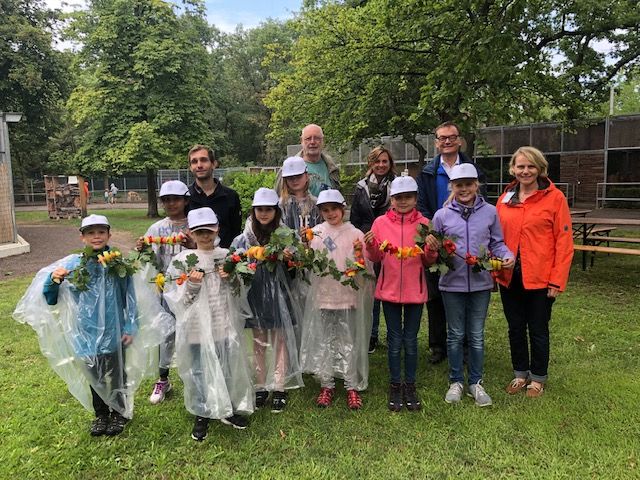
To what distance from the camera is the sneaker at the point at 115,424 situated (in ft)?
11.4

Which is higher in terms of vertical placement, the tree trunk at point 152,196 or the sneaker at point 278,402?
the tree trunk at point 152,196

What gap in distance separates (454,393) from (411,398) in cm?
35

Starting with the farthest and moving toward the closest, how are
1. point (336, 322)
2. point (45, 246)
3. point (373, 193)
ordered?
1. point (45, 246)
2. point (373, 193)
3. point (336, 322)

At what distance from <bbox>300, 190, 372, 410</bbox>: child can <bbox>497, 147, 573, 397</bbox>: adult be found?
119cm

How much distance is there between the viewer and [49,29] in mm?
21797

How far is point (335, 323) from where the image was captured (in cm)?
383

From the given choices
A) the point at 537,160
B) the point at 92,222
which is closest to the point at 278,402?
the point at 92,222

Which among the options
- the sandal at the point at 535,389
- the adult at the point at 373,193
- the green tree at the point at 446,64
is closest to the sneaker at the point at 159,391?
the adult at the point at 373,193

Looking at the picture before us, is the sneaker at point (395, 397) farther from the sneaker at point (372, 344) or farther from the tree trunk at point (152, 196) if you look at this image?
the tree trunk at point (152, 196)

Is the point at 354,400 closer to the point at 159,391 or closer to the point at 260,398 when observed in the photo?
the point at 260,398

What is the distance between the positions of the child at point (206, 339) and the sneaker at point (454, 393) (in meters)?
1.53

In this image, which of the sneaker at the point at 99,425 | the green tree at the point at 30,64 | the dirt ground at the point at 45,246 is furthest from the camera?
the green tree at the point at 30,64

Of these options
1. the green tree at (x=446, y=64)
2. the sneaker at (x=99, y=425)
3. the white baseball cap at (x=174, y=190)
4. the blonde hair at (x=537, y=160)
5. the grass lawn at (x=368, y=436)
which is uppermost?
the green tree at (x=446, y=64)

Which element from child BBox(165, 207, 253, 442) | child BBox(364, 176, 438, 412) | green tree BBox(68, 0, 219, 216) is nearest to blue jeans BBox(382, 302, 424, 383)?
child BBox(364, 176, 438, 412)
